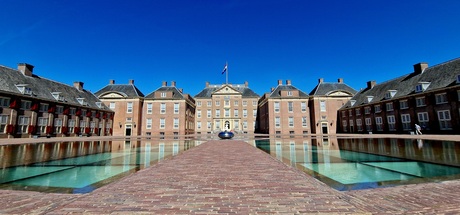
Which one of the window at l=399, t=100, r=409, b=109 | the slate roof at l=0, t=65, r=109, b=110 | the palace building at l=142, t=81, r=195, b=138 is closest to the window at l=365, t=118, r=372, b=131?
the window at l=399, t=100, r=409, b=109

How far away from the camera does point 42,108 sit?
30125 mm

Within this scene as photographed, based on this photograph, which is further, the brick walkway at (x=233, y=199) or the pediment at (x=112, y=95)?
the pediment at (x=112, y=95)

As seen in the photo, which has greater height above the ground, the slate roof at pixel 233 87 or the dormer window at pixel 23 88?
the slate roof at pixel 233 87

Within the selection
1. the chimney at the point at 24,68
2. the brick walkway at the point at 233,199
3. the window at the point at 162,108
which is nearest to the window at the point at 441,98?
the brick walkway at the point at 233,199

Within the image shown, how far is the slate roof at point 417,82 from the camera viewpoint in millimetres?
25719

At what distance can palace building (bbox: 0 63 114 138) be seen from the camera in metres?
26.0

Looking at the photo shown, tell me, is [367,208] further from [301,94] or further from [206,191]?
[301,94]

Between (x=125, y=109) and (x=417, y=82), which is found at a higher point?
(x=417, y=82)

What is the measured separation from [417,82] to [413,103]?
130 inches

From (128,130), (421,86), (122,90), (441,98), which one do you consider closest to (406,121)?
(421,86)

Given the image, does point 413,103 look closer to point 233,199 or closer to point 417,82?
point 417,82

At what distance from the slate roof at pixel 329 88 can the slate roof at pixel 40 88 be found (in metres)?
44.5

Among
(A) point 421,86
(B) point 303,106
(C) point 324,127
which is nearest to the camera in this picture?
(A) point 421,86

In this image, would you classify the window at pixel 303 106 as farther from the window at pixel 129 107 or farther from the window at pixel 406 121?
the window at pixel 129 107
